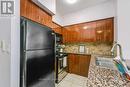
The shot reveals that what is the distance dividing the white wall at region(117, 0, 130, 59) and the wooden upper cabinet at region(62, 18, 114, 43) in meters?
0.64

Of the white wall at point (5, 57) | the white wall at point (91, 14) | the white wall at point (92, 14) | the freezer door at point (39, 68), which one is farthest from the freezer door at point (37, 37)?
the white wall at point (92, 14)

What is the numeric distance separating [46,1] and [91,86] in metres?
2.21

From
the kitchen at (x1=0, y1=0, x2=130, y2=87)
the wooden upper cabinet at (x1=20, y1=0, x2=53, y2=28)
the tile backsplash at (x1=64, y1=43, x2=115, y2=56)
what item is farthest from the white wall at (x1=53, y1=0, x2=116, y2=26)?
the wooden upper cabinet at (x1=20, y1=0, x2=53, y2=28)

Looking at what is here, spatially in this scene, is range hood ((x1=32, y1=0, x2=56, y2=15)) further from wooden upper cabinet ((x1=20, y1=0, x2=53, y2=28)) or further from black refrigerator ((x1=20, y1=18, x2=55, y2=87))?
black refrigerator ((x1=20, y1=18, x2=55, y2=87))

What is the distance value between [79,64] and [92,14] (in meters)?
1.98

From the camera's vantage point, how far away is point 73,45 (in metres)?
5.31

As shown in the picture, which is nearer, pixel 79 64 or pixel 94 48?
pixel 79 64

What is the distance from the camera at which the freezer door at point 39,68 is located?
1793mm

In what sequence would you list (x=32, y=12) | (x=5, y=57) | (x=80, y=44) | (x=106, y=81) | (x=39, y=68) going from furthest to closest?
(x=80, y=44)
(x=32, y=12)
(x=39, y=68)
(x=5, y=57)
(x=106, y=81)

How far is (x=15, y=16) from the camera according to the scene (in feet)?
5.75

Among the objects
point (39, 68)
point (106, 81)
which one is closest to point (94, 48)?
point (39, 68)

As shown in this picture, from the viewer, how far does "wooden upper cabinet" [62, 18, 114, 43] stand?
3938mm

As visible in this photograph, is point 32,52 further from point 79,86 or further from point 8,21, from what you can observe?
point 79,86

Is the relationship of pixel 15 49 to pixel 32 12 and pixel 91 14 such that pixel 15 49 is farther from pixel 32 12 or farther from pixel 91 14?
pixel 91 14
